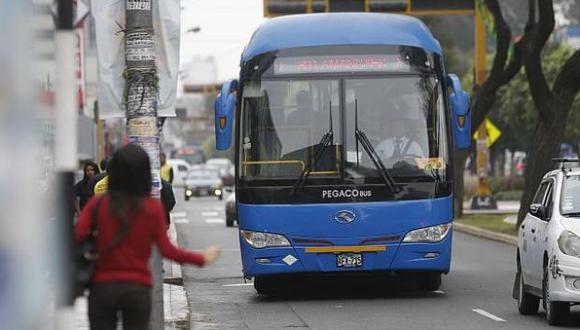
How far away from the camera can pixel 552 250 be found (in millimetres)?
13766

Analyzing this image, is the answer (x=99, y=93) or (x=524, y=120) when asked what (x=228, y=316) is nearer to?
(x=99, y=93)

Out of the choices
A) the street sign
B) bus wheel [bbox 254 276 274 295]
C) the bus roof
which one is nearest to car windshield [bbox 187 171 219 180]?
the street sign

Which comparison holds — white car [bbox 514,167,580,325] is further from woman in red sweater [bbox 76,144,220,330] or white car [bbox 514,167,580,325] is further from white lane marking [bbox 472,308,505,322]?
woman in red sweater [bbox 76,144,220,330]

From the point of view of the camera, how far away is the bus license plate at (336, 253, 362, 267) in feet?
55.1

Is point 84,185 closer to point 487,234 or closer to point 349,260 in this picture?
point 349,260

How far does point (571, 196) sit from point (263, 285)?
17.4ft

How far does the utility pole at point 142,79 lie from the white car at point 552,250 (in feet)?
14.3

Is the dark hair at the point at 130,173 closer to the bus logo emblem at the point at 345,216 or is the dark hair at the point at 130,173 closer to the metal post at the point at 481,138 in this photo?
the bus logo emblem at the point at 345,216

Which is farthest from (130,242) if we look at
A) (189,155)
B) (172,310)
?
(189,155)

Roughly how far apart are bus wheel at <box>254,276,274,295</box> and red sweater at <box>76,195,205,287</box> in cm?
1056

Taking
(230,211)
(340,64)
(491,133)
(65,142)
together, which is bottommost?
(230,211)

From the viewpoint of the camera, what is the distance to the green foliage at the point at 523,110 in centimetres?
6581

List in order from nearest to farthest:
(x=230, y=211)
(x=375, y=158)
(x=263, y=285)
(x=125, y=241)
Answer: (x=125, y=241) → (x=375, y=158) → (x=263, y=285) → (x=230, y=211)

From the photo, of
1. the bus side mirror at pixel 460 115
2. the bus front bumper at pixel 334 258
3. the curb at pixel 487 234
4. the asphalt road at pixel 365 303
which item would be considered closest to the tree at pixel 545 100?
the curb at pixel 487 234
